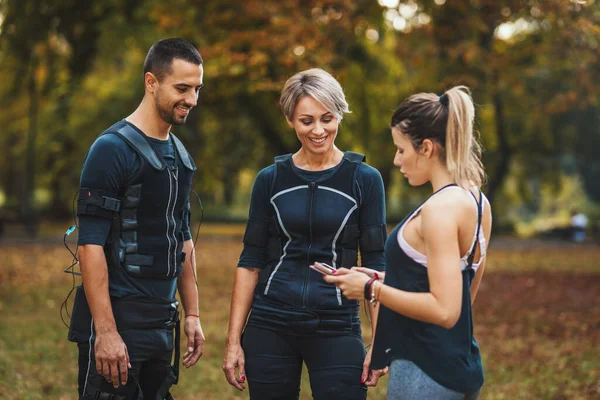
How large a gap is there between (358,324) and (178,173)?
1113 mm

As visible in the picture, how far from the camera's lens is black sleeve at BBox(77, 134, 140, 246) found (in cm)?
361

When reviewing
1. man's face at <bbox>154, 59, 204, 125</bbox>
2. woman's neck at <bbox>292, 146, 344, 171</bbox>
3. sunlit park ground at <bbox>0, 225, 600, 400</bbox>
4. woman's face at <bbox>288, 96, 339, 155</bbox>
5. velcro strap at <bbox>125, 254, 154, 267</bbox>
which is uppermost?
man's face at <bbox>154, 59, 204, 125</bbox>

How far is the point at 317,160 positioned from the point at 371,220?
0.38 m

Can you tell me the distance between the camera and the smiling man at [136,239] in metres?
3.61

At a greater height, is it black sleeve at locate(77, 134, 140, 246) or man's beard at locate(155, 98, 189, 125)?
man's beard at locate(155, 98, 189, 125)

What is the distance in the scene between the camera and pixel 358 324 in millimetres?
3855

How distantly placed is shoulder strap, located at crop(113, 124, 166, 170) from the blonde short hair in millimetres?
645

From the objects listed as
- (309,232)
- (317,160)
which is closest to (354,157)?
(317,160)

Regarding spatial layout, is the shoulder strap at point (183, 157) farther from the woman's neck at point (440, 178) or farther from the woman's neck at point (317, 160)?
the woman's neck at point (440, 178)

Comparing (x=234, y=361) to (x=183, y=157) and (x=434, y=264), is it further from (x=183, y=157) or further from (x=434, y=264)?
(x=434, y=264)

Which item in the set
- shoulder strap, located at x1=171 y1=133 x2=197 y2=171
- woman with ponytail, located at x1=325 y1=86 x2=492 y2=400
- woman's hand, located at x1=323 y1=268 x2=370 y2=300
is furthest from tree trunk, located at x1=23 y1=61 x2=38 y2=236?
woman with ponytail, located at x1=325 y1=86 x2=492 y2=400

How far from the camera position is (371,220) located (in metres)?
3.85

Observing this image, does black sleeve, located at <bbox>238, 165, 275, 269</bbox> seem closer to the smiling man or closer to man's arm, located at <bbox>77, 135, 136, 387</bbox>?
the smiling man

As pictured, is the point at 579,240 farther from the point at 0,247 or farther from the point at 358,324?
the point at 358,324
